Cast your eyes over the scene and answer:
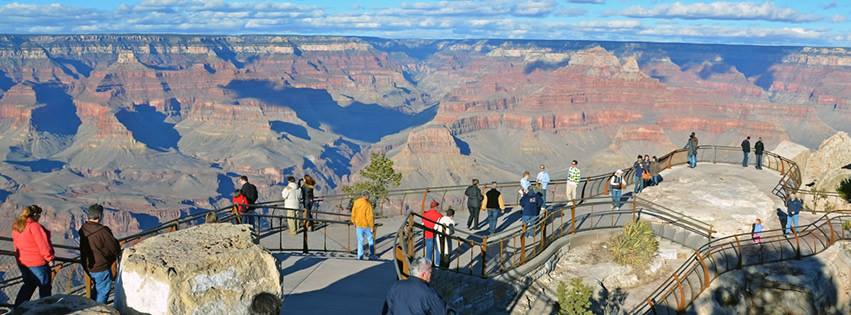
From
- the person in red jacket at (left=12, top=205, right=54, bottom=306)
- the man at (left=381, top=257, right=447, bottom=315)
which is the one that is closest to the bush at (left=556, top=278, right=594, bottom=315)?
the man at (left=381, top=257, right=447, bottom=315)

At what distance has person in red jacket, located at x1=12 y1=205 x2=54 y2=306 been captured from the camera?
32.8 feet

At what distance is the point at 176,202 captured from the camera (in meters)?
148

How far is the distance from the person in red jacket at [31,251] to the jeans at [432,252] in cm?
683

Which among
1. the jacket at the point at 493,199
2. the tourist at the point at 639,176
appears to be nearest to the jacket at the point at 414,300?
the jacket at the point at 493,199

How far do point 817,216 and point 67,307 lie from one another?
2441cm

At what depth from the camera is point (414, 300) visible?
7715 mm

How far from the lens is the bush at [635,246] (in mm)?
17425

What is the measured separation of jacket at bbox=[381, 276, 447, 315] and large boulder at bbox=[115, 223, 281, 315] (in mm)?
1726

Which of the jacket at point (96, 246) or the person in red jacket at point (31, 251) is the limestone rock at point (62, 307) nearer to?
the jacket at point (96, 246)

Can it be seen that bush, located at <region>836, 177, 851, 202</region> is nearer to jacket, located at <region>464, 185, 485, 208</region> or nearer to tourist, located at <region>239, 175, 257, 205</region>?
jacket, located at <region>464, 185, 485, 208</region>

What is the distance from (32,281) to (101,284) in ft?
3.00

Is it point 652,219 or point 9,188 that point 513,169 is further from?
point 652,219

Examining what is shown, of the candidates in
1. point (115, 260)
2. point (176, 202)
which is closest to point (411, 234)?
point (115, 260)

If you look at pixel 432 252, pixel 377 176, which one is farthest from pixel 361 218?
pixel 377 176
